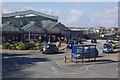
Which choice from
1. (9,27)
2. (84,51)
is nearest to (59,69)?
(84,51)

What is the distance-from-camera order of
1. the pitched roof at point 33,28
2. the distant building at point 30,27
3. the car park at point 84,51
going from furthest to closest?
the pitched roof at point 33,28, the distant building at point 30,27, the car park at point 84,51

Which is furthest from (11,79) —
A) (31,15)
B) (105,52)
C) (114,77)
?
(31,15)

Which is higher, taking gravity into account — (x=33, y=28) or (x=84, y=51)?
(x=33, y=28)

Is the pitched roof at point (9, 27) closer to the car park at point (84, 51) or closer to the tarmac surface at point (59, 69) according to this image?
the tarmac surface at point (59, 69)

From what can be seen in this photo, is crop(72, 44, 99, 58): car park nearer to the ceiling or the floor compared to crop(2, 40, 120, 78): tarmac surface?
nearer to the ceiling

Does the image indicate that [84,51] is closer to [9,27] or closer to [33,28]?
[9,27]

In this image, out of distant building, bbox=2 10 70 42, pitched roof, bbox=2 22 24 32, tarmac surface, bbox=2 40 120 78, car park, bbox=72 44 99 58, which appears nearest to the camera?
tarmac surface, bbox=2 40 120 78

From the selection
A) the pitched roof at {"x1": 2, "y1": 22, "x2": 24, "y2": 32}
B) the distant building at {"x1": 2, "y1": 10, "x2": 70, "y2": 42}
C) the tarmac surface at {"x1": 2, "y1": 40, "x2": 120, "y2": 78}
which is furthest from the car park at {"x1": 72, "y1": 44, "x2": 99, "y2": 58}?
the pitched roof at {"x1": 2, "y1": 22, "x2": 24, "y2": 32}

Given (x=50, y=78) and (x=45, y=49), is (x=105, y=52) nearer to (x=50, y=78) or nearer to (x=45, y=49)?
(x=45, y=49)

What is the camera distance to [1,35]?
53.3m

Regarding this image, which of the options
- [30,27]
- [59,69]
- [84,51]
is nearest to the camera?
[59,69]

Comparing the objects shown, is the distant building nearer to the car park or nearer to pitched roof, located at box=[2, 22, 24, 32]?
pitched roof, located at box=[2, 22, 24, 32]

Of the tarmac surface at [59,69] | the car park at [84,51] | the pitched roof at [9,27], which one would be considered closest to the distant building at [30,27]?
the pitched roof at [9,27]

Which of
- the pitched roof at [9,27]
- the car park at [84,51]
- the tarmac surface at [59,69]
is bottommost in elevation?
the tarmac surface at [59,69]
